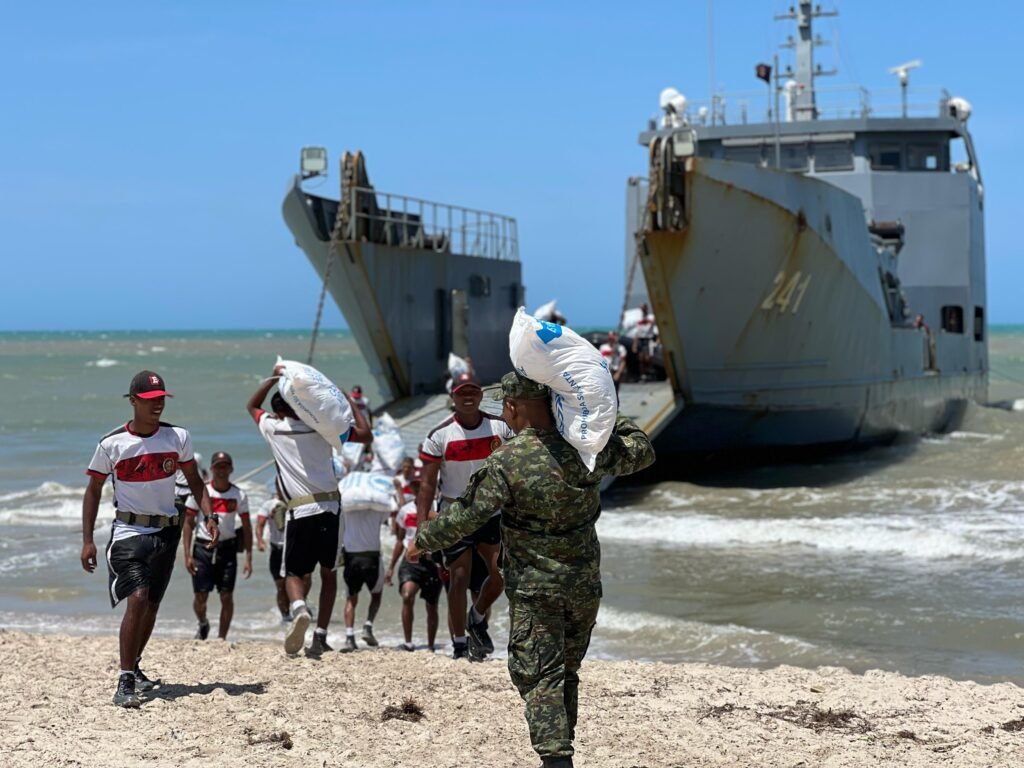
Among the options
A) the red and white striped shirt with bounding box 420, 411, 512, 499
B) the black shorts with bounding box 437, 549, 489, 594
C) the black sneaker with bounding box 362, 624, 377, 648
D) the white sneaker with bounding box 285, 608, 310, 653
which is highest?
the red and white striped shirt with bounding box 420, 411, 512, 499

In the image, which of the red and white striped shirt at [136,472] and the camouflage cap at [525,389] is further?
the red and white striped shirt at [136,472]

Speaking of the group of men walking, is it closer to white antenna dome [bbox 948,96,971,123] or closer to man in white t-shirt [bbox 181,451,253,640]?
man in white t-shirt [bbox 181,451,253,640]

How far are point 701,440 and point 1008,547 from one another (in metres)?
5.24

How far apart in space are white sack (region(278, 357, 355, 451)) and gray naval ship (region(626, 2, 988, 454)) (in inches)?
330

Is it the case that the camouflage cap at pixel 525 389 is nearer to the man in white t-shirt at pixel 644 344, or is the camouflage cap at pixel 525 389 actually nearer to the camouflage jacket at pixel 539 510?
the camouflage jacket at pixel 539 510

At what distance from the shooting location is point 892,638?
843 cm

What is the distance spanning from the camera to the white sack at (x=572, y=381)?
3.93 m

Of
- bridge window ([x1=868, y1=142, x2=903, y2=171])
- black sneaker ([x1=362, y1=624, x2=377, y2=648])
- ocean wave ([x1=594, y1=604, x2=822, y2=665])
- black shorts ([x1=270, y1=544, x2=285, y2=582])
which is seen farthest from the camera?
bridge window ([x1=868, y1=142, x2=903, y2=171])

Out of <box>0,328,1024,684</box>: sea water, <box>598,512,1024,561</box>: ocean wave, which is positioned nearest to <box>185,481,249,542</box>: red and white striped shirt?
<box>0,328,1024,684</box>: sea water

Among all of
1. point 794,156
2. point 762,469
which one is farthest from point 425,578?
point 794,156

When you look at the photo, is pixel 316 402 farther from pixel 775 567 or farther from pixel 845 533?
pixel 845 533

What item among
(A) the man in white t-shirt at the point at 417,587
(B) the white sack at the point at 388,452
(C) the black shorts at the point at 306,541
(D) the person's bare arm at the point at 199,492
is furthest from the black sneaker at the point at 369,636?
(B) the white sack at the point at 388,452

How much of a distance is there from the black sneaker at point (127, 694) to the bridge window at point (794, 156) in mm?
17062

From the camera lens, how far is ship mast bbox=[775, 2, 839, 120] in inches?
878
